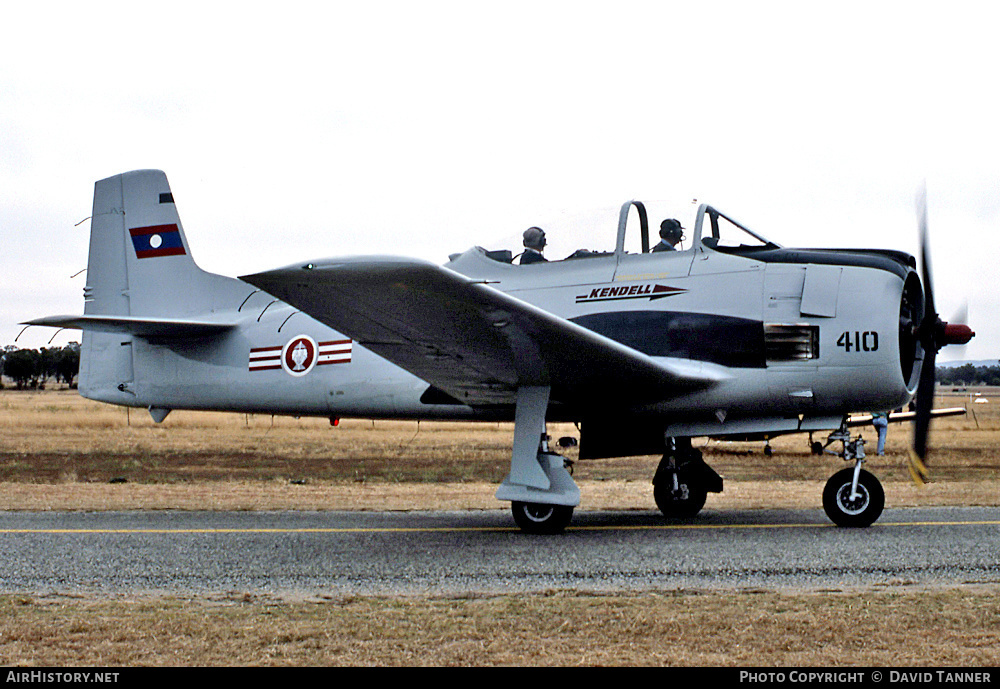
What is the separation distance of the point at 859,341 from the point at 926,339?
90cm

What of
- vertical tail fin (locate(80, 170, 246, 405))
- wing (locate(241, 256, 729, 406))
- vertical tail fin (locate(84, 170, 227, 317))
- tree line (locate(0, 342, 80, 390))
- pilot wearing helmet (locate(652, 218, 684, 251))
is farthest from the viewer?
tree line (locate(0, 342, 80, 390))

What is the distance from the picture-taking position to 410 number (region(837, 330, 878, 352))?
32.0ft

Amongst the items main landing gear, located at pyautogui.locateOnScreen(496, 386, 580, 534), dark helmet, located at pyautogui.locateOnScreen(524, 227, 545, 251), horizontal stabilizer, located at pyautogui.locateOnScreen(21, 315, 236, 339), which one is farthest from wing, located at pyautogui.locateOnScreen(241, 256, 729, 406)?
horizontal stabilizer, located at pyautogui.locateOnScreen(21, 315, 236, 339)

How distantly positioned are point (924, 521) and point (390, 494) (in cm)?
804

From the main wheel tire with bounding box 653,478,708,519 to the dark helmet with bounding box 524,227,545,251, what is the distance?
3.22 meters

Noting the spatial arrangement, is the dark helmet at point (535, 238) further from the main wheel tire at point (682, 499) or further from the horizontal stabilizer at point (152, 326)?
the horizontal stabilizer at point (152, 326)

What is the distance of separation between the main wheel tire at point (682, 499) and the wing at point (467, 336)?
1.99m

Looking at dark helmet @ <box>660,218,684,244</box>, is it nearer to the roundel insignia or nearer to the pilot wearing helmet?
the pilot wearing helmet

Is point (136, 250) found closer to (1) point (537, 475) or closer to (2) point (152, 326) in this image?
(2) point (152, 326)

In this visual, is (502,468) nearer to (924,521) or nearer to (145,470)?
(145,470)

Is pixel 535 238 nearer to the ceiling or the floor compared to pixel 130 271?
nearer to the ceiling

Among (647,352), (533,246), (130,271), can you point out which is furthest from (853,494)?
(130,271)

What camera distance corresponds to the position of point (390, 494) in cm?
1584

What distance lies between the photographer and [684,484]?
11938 millimetres
